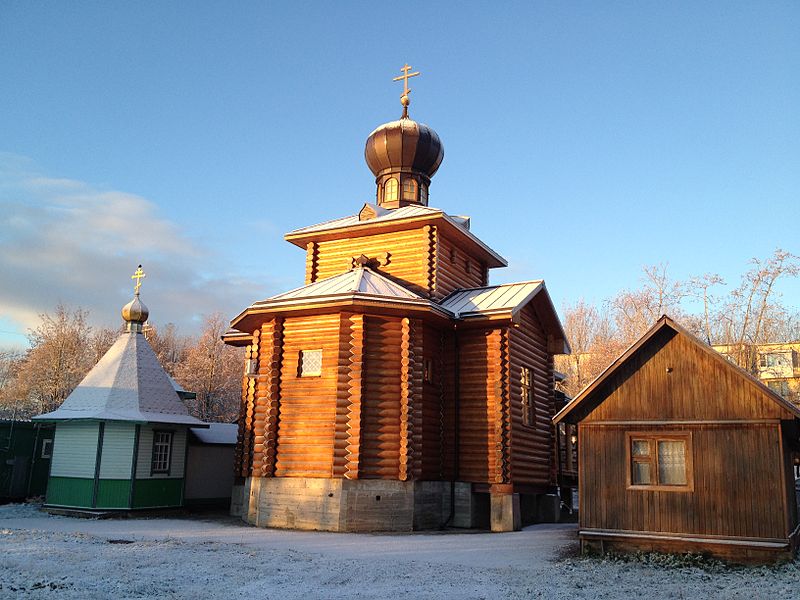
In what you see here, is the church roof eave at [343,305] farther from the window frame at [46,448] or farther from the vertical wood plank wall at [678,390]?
the window frame at [46,448]

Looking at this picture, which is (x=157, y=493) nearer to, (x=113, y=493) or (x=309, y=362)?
(x=113, y=493)

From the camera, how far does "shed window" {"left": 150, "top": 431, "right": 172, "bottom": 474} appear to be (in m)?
22.2

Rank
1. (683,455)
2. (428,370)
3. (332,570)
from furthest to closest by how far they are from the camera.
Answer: (428,370) → (683,455) → (332,570)

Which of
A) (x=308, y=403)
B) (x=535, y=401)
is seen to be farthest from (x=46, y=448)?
(x=535, y=401)

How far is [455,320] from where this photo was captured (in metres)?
20.2

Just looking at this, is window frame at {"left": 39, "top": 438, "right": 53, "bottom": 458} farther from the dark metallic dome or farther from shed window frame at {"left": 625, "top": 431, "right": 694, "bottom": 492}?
shed window frame at {"left": 625, "top": 431, "right": 694, "bottom": 492}

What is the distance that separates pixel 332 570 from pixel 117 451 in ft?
39.4

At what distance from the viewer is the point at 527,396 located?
72.4ft

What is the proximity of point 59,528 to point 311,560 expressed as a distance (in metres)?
8.26

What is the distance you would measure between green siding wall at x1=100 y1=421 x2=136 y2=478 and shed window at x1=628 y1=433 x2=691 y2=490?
14815 mm

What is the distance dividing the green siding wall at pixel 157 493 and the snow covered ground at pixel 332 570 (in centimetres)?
515

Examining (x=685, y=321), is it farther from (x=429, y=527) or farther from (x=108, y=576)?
(x=108, y=576)

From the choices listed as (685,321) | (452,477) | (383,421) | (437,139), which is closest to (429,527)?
(452,477)

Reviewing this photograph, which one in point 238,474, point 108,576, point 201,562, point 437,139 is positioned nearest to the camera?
point 108,576
